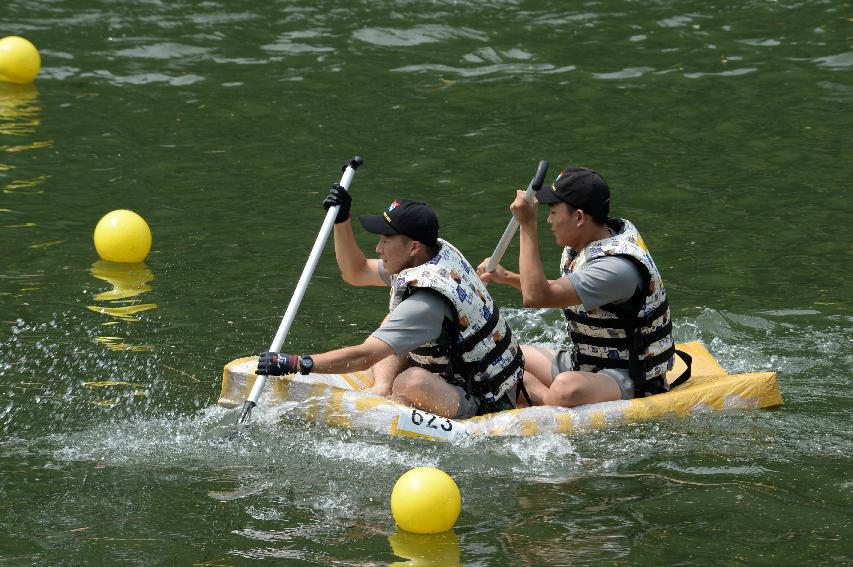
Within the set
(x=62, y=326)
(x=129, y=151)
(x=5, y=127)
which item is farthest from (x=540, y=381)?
(x=5, y=127)

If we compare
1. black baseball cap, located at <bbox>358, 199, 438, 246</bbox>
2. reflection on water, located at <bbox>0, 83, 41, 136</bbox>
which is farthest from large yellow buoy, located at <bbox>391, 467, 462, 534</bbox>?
reflection on water, located at <bbox>0, 83, 41, 136</bbox>

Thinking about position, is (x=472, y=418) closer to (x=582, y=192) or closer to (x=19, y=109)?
(x=582, y=192)

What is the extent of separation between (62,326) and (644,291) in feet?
12.8

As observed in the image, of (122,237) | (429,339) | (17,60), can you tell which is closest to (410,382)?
(429,339)

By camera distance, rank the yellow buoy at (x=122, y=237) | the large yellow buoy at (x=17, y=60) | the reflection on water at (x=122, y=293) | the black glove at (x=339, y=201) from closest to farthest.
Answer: the black glove at (x=339, y=201), the reflection on water at (x=122, y=293), the yellow buoy at (x=122, y=237), the large yellow buoy at (x=17, y=60)

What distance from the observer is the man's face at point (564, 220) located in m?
7.30

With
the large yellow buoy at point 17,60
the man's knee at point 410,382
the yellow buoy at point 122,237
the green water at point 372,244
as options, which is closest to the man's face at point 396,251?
the man's knee at point 410,382

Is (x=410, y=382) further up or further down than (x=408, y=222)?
further down

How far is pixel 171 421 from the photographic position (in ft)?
25.1

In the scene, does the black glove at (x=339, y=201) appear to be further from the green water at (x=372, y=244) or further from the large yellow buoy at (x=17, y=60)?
the large yellow buoy at (x=17, y=60)

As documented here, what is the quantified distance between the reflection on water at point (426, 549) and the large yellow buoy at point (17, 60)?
9509 millimetres

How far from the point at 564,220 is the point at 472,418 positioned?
112 cm

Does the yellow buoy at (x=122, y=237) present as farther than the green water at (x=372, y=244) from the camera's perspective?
Yes

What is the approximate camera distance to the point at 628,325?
739 centimetres
